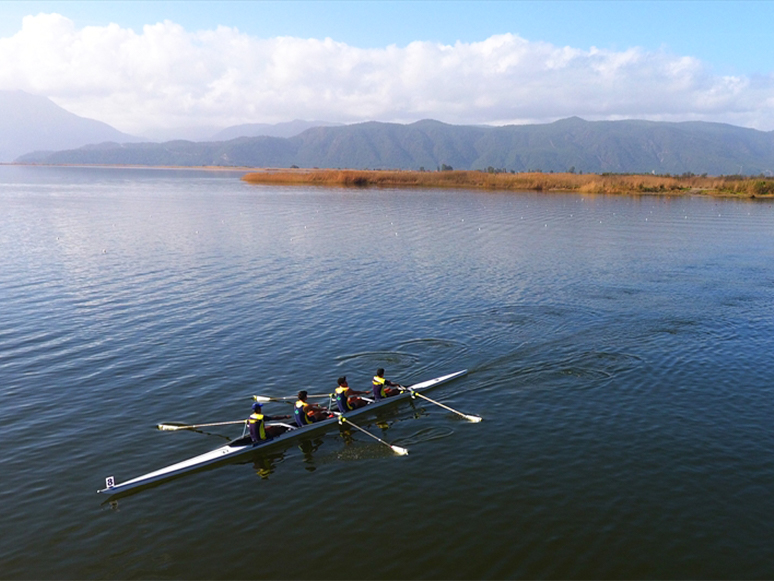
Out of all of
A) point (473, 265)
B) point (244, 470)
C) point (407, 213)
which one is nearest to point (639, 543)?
point (244, 470)

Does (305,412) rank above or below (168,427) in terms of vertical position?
above

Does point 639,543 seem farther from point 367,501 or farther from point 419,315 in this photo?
point 419,315

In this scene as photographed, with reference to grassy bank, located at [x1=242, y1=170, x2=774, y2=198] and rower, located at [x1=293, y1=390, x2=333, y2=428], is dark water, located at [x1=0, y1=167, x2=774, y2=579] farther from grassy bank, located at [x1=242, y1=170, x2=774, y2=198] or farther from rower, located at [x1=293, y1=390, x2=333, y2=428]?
grassy bank, located at [x1=242, y1=170, x2=774, y2=198]

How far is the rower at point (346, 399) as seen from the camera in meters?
24.8

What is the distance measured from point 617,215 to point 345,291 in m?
71.5

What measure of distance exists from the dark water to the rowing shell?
1.72 ft

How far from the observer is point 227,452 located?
21.5m

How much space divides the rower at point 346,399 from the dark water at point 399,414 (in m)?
1.29

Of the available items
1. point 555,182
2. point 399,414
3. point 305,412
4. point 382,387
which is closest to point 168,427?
point 305,412

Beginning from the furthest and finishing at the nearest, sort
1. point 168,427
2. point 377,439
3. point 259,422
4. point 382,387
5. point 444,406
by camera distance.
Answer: point 444,406, point 382,387, point 377,439, point 168,427, point 259,422

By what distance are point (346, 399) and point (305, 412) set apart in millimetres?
2148

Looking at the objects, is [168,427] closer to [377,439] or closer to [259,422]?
[259,422]

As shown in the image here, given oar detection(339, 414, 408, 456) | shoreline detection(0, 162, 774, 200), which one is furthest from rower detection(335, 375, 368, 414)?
shoreline detection(0, 162, 774, 200)

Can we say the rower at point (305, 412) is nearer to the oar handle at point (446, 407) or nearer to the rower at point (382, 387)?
the rower at point (382, 387)
